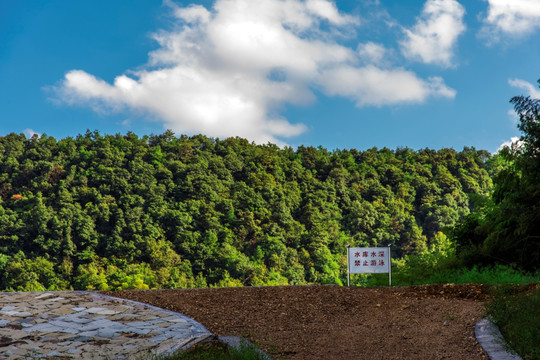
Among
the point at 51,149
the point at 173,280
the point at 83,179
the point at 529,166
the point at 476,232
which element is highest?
the point at 51,149

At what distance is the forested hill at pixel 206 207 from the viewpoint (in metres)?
26.3

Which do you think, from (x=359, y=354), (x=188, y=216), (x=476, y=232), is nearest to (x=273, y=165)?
(x=188, y=216)

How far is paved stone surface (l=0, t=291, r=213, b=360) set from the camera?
5.30 m

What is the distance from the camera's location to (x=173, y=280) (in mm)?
25234

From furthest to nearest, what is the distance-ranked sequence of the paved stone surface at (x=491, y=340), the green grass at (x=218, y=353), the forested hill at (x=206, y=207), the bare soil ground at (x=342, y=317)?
the forested hill at (x=206, y=207)
the bare soil ground at (x=342, y=317)
the green grass at (x=218, y=353)
the paved stone surface at (x=491, y=340)

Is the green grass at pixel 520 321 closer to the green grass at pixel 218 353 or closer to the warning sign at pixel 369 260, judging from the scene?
the green grass at pixel 218 353

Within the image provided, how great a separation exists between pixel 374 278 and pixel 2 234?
903 inches

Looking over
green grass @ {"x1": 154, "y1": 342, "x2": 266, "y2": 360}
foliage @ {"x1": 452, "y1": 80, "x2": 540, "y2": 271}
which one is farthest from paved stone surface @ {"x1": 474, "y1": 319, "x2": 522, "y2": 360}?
foliage @ {"x1": 452, "y1": 80, "x2": 540, "y2": 271}

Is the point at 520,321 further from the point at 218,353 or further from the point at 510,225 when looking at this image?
the point at 510,225

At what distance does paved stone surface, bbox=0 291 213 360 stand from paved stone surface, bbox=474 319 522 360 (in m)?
2.87

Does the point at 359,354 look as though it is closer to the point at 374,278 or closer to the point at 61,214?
the point at 374,278

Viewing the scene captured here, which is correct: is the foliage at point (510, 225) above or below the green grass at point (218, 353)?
above

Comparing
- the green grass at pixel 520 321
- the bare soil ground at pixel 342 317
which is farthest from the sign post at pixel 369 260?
the green grass at pixel 520 321

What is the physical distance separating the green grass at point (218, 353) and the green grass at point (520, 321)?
7.68 feet
